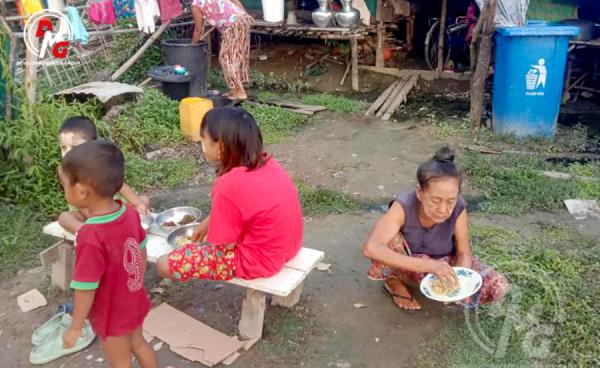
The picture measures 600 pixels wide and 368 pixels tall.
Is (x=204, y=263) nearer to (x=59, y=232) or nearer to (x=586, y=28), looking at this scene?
(x=59, y=232)

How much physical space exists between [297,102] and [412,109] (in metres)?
1.61

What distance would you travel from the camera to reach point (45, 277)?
150 inches

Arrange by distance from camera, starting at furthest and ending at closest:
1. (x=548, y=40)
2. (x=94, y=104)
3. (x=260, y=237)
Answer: (x=94, y=104), (x=548, y=40), (x=260, y=237)

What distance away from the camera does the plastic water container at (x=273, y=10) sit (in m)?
8.92

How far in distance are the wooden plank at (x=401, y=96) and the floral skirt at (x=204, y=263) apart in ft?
16.2

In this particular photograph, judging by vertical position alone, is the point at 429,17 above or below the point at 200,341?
above

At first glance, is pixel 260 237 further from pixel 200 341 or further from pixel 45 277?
pixel 45 277

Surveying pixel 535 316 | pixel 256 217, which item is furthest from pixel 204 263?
pixel 535 316

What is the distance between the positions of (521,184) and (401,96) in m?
3.42

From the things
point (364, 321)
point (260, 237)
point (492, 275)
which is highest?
point (260, 237)

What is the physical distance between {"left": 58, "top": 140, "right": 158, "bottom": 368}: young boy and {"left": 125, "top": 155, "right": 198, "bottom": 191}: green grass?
298 cm

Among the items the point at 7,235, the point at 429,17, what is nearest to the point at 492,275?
the point at 7,235

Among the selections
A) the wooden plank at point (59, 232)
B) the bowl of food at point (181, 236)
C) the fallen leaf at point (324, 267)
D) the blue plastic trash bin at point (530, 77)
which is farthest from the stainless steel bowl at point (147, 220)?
the blue plastic trash bin at point (530, 77)

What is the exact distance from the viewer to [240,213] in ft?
9.27
